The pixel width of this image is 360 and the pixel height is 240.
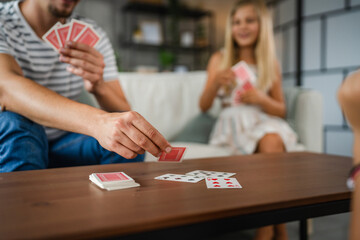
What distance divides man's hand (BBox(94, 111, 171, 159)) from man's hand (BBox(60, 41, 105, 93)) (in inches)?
Result: 14.5

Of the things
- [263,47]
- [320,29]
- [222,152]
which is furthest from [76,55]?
[320,29]

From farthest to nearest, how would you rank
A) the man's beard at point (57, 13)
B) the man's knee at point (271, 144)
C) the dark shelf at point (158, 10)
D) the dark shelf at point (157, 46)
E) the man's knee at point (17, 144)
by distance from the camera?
1. the dark shelf at point (157, 46)
2. the dark shelf at point (158, 10)
3. the man's knee at point (271, 144)
4. the man's beard at point (57, 13)
5. the man's knee at point (17, 144)

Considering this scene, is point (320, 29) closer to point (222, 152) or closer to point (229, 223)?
point (222, 152)

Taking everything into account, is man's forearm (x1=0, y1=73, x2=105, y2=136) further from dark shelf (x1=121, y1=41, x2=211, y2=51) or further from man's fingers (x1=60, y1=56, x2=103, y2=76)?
dark shelf (x1=121, y1=41, x2=211, y2=51)

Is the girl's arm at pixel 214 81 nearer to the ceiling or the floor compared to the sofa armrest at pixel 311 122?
nearer to the ceiling

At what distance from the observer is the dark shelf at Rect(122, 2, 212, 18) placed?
4.41 m

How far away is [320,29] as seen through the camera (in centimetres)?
343

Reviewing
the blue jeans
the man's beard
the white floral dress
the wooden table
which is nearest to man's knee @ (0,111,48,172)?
the blue jeans

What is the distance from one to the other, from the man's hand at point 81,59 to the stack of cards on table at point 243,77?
3.32 feet

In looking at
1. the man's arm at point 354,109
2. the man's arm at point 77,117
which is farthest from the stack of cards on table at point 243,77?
the man's arm at point 354,109

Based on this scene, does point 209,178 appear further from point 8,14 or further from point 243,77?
point 243,77

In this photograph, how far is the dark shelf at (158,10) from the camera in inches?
174

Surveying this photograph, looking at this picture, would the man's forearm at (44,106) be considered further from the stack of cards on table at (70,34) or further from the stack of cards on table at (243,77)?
the stack of cards on table at (243,77)

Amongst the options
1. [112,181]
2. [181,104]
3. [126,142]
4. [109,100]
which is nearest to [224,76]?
[181,104]
